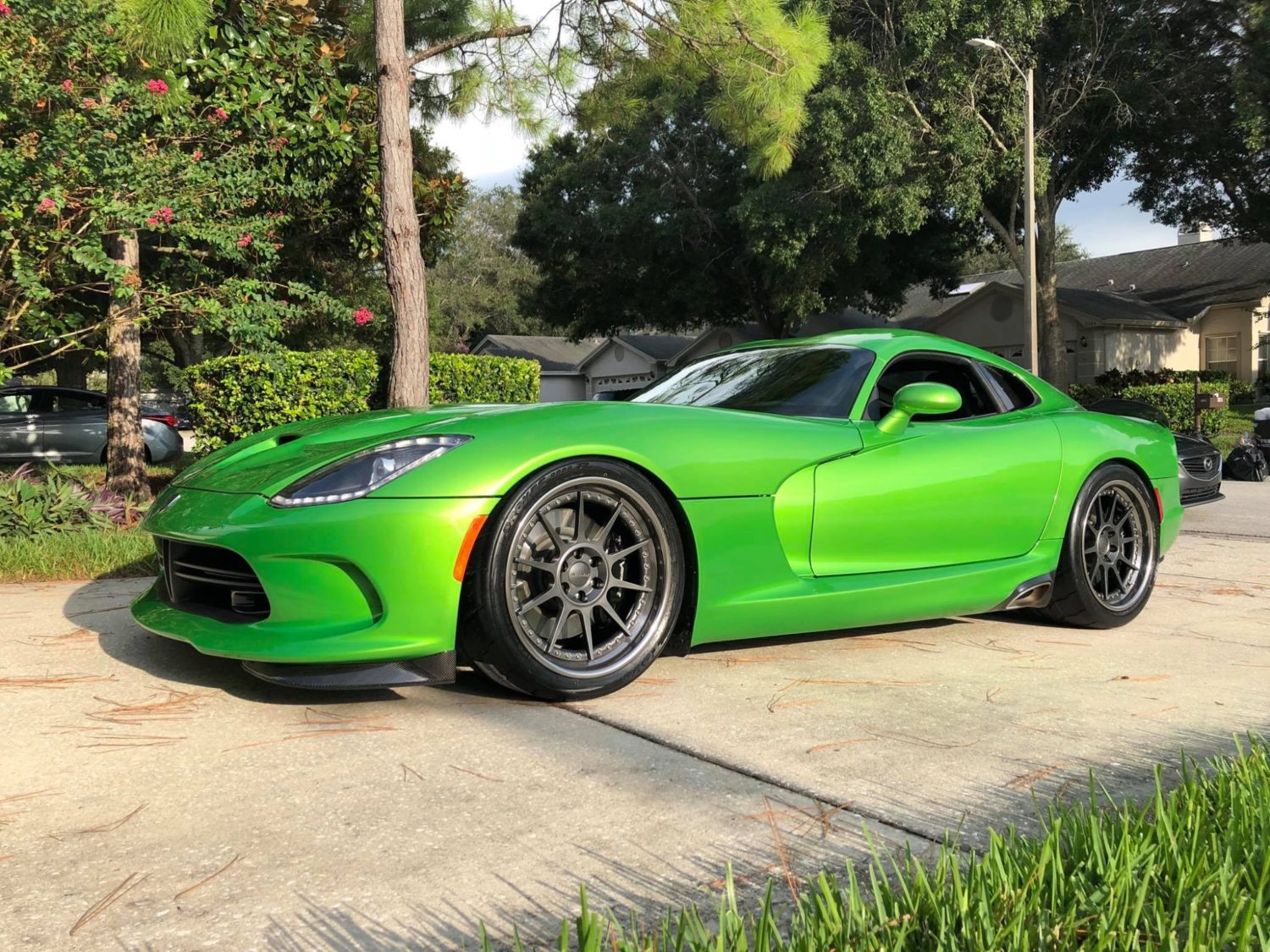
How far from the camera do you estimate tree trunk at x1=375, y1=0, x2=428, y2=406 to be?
28.7ft

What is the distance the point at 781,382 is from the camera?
4.13 metres

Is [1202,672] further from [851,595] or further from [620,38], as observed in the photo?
[620,38]

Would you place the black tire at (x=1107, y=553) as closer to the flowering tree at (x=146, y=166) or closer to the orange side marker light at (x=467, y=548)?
the orange side marker light at (x=467, y=548)

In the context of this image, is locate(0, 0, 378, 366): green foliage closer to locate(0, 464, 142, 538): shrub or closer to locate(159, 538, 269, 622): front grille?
locate(0, 464, 142, 538): shrub

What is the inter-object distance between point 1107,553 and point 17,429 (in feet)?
53.6

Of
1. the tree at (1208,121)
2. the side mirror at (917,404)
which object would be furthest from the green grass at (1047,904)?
the tree at (1208,121)

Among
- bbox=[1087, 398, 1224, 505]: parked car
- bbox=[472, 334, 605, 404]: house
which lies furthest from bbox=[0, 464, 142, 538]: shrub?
bbox=[472, 334, 605, 404]: house

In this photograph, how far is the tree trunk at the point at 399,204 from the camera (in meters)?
8.76

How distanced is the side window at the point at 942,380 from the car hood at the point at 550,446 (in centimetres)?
56

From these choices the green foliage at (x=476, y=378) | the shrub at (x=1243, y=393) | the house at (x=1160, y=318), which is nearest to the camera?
the green foliage at (x=476, y=378)

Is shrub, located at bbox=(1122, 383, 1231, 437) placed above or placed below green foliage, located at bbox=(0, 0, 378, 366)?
below

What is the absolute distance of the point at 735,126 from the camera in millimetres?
9891

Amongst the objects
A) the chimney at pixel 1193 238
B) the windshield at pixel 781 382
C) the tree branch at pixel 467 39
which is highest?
the chimney at pixel 1193 238

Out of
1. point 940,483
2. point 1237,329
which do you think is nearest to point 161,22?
point 940,483
